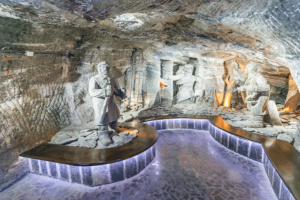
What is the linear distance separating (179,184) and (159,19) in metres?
4.15

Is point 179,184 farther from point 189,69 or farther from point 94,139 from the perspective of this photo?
point 189,69

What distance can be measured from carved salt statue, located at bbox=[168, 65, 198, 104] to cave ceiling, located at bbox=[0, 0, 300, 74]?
3.09m

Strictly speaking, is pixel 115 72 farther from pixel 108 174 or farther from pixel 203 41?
pixel 108 174

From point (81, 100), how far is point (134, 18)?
376 centimetres

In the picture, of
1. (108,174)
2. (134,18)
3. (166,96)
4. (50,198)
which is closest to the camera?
(50,198)

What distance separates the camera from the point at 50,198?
2742 millimetres

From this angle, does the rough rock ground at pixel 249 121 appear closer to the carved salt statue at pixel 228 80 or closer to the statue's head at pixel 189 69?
the carved salt statue at pixel 228 80

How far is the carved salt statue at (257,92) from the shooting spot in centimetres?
477

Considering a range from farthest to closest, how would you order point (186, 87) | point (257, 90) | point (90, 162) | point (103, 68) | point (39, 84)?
point (186, 87), point (257, 90), point (39, 84), point (103, 68), point (90, 162)

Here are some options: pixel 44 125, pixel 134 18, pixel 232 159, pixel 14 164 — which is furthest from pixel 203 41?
pixel 14 164

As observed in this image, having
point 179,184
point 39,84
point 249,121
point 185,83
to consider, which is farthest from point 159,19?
point 185,83

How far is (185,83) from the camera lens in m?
8.71

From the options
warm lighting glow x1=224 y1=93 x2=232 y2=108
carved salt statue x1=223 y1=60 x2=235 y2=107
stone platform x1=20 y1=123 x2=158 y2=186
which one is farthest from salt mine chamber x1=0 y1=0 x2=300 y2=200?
warm lighting glow x1=224 y1=93 x2=232 y2=108

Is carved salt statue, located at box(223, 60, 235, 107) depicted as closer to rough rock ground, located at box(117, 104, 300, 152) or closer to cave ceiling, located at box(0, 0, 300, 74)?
rough rock ground, located at box(117, 104, 300, 152)
